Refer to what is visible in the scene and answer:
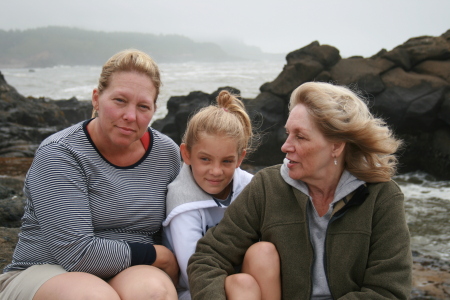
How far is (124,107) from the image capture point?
8.42 ft

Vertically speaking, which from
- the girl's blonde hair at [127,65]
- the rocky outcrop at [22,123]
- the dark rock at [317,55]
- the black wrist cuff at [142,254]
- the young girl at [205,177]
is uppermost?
the dark rock at [317,55]

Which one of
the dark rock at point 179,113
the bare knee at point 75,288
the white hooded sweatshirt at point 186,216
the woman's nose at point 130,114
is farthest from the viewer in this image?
the dark rock at point 179,113

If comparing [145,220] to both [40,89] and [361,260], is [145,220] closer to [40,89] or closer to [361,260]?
[361,260]

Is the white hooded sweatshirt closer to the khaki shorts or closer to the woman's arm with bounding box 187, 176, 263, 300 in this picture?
the woman's arm with bounding box 187, 176, 263, 300

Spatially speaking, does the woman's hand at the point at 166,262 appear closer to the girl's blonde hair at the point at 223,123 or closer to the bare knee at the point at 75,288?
the bare knee at the point at 75,288

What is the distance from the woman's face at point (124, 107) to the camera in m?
2.55

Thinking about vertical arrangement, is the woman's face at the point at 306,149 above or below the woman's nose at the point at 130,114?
below

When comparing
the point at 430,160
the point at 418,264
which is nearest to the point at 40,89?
the point at 430,160

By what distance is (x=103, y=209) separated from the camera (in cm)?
254

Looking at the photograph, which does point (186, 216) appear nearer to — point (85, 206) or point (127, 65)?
point (85, 206)

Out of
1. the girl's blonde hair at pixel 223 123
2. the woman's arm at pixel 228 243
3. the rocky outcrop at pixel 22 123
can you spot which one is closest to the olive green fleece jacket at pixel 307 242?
the woman's arm at pixel 228 243

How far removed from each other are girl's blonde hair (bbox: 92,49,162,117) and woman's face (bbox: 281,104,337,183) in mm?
850

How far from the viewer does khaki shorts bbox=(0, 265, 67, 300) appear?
2293 millimetres

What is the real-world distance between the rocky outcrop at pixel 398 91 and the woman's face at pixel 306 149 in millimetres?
8616
